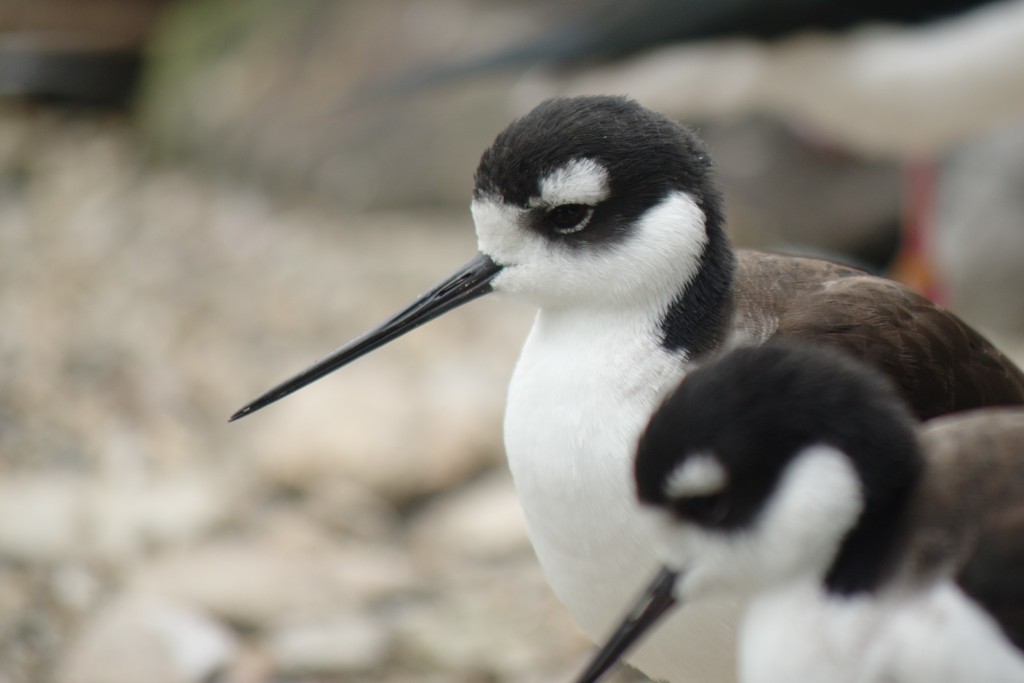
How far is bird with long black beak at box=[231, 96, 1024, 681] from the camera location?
2.71m

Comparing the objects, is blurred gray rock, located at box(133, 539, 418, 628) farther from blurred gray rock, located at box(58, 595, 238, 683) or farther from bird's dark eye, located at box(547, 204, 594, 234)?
bird's dark eye, located at box(547, 204, 594, 234)

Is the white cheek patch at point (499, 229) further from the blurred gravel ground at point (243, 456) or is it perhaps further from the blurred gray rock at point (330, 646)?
the blurred gray rock at point (330, 646)

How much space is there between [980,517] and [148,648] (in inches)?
99.6

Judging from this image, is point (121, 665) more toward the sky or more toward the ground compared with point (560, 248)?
more toward the ground

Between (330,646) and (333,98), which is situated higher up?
(333,98)

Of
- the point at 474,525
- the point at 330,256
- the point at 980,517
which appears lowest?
the point at 474,525

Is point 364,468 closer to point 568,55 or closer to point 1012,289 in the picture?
point 568,55

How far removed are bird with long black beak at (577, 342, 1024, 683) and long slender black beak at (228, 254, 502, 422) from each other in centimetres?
70

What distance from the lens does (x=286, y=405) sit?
18.0 feet

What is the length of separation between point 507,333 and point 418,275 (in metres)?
0.61

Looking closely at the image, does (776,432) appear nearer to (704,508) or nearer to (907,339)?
A: (704,508)

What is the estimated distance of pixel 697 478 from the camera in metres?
2.22

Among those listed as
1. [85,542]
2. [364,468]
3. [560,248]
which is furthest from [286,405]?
[560,248]

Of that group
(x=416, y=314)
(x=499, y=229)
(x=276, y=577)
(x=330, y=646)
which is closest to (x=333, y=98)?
(x=276, y=577)
